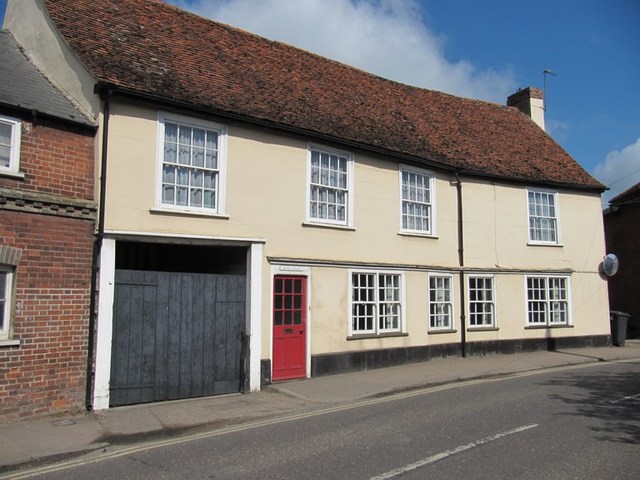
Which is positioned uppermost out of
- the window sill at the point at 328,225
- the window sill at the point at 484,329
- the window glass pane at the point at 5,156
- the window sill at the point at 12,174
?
the window glass pane at the point at 5,156

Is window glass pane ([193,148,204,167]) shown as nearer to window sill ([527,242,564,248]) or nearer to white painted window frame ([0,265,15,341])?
white painted window frame ([0,265,15,341])

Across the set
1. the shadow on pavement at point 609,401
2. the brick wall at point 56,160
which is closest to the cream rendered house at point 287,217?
the brick wall at point 56,160

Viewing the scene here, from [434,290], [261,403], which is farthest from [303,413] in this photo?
[434,290]

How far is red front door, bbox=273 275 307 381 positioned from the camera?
11836mm

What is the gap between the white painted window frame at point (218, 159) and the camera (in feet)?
34.0

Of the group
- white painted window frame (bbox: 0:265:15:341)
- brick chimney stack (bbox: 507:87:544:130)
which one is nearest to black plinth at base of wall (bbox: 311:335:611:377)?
white painted window frame (bbox: 0:265:15:341)

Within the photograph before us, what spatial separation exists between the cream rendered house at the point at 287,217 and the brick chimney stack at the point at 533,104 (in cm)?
322

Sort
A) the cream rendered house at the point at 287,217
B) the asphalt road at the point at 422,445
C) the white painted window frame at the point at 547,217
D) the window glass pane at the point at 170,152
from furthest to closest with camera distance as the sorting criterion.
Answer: the white painted window frame at the point at 547,217 < the window glass pane at the point at 170,152 < the cream rendered house at the point at 287,217 < the asphalt road at the point at 422,445

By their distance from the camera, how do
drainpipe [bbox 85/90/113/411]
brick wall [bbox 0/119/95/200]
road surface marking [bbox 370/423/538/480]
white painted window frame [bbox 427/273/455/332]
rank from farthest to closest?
white painted window frame [bbox 427/273/455/332], drainpipe [bbox 85/90/113/411], brick wall [bbox 0/119/95/200], road surface marking [bbox 370/423/538/480]

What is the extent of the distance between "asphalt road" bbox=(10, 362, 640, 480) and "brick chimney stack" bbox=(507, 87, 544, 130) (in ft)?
47.8

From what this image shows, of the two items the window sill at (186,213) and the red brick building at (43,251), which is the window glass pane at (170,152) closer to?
the window sill at (186,213)

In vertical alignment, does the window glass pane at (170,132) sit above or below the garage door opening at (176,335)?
above

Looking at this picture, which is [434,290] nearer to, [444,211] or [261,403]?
[444,211]

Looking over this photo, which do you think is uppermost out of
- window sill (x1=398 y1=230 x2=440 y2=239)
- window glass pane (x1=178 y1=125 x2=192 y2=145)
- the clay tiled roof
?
the clay tiled roof
